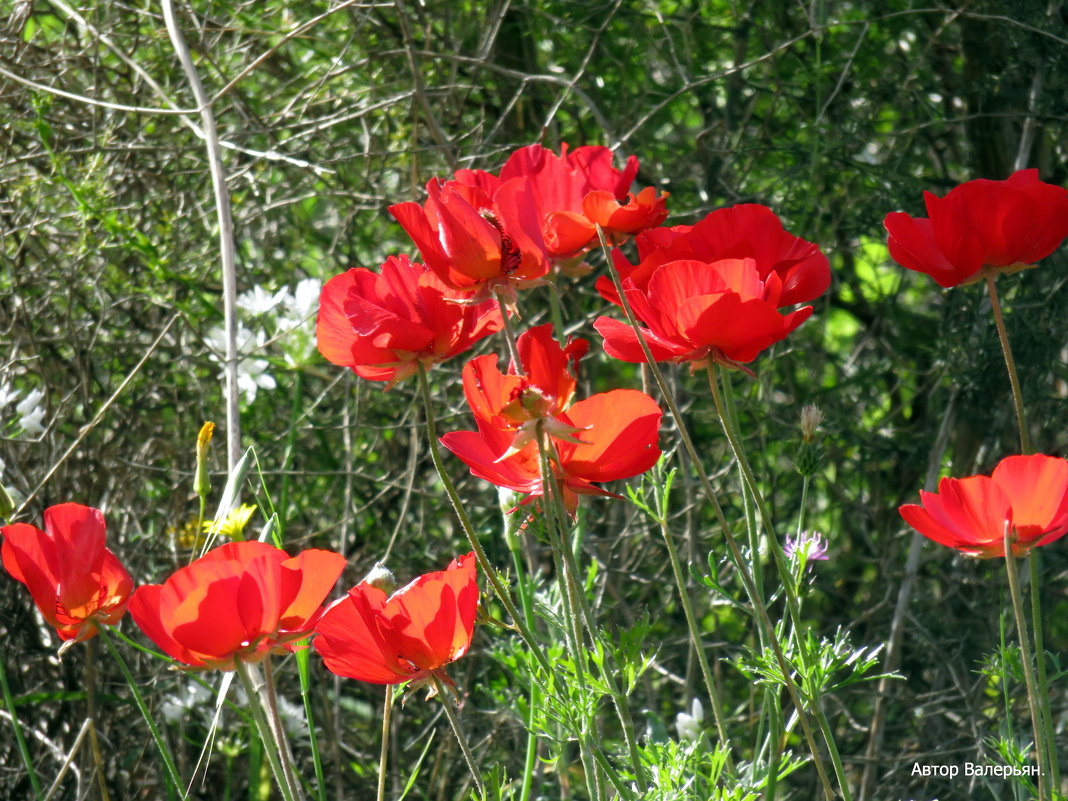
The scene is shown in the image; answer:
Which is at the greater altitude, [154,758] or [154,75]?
[154,75]

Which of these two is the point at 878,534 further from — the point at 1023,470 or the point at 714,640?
the point at 1023,470

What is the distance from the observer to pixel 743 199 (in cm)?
183

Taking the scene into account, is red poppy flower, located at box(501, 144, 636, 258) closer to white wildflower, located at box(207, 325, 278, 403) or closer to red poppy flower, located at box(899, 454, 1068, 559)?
red poppy flower, located at box(899, 454, 1068, 559)

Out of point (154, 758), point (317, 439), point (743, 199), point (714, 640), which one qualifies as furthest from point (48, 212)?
point (714, 640)

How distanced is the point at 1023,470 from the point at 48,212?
1.59 metres

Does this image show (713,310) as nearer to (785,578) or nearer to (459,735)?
(785,578)

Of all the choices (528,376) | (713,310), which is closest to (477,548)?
(528,376)

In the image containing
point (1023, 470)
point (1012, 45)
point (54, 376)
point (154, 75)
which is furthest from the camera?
point (154, 75)

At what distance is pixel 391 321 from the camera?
2.61 ft

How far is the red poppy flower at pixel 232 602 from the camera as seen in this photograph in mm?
688

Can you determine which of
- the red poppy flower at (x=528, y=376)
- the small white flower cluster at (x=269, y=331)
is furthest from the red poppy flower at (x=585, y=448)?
the small white flower cluster at (x=269, y=331)

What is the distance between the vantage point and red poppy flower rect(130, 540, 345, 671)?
2.26ft

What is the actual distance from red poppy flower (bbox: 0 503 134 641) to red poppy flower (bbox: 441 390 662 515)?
0.88ft

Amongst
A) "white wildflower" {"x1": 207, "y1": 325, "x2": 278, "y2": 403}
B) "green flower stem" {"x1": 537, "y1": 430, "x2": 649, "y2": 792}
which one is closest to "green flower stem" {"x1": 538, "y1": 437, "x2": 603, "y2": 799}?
"green flower stem" {"x1": 537, "y1": 430, "x2": 649, "y2": 792}
